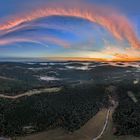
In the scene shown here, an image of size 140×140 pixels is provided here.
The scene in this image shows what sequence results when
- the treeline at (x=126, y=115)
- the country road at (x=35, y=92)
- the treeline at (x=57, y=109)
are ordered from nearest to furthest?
the country road at (x=35, y=92) → the treeline at (x=57, y=109) → the treeline at (x=126, y=115)

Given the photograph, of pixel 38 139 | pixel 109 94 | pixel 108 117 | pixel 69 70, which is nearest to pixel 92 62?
pixel 69 70

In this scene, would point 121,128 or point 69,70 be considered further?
point 121,128

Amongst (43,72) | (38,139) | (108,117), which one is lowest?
(38,139)

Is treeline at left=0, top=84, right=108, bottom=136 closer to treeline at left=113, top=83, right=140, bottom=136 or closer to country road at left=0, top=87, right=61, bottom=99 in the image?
country road at left=0, top=87, right=61, bottom=99

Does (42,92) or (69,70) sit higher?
(69,70)

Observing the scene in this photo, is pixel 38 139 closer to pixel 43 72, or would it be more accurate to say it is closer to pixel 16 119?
pixel 16 119

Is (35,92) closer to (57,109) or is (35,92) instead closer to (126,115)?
(57,109)

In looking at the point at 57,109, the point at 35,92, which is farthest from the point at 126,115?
the point at 35,92

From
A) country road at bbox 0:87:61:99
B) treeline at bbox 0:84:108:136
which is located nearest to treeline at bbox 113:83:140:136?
treeline at bbox 0:84:108:136

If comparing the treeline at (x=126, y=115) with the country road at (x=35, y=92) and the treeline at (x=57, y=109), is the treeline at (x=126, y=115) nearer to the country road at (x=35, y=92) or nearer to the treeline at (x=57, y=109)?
the treeline at (x=57, y=109)

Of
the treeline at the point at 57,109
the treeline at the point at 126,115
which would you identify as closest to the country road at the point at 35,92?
the treeline at the point at 57,109
